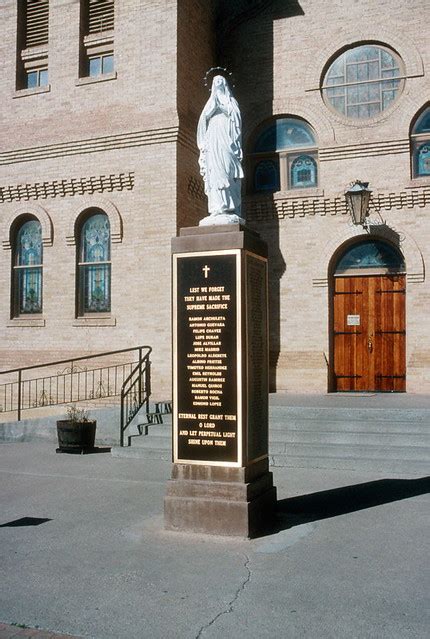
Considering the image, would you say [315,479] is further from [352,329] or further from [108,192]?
[108,192]

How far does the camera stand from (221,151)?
7.59 m

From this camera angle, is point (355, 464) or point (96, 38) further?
point (96, 38)

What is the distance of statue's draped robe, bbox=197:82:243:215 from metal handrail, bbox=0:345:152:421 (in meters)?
6.28

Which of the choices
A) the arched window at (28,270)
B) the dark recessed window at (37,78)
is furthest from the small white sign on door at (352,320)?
the dark recessed window at (37,78)

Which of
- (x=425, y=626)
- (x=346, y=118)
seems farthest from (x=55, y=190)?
(x=425, y=626)

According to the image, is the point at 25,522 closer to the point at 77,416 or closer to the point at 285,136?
the point at 77,416

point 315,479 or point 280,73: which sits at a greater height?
point 280,73

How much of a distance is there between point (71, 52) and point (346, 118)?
253 inches

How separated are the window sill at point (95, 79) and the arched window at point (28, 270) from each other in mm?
3296

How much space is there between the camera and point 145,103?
47.1ft

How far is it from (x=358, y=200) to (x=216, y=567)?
983 cm

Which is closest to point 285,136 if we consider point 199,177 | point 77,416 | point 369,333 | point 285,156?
point 285,156

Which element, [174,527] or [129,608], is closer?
[129,608]

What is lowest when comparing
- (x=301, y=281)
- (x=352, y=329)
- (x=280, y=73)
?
(x=352, y=329)
